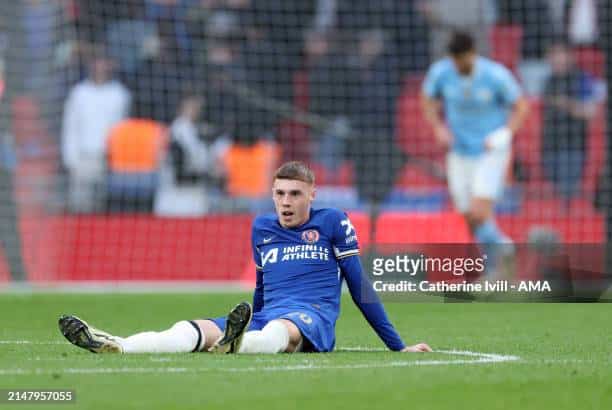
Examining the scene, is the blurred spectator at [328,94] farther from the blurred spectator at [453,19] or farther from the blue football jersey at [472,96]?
the blue football jersey at [472,96]

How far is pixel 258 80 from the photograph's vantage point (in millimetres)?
21203

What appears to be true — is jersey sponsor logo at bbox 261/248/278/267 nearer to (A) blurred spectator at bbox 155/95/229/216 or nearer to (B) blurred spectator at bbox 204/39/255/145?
(A) blurred spectator at bbox 155/95/229/216

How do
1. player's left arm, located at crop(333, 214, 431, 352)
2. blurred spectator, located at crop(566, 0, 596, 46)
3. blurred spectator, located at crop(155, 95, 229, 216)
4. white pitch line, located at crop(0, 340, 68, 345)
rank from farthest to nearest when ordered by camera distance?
blurred spectator, located at crop(566, 0, 596, 46) < blurred spectator, located at crop(155, 95, 229, 216) < white pitch line, located at crop(0, 340, 68, 345) < player's left arm, located at crop(333, 214, 431, 352)

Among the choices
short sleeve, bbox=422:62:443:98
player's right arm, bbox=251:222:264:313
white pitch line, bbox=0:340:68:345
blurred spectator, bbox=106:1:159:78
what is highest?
blurred spectator, bbox=106:1:159:78

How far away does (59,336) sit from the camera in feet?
31.1

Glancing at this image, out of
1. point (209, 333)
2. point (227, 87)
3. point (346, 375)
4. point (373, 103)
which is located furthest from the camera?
point (373, 103)

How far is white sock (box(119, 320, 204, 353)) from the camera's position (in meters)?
7.53

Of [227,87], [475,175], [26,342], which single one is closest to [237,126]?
[227,87]

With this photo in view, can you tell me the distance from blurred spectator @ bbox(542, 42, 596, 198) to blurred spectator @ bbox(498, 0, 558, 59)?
49.0 inches

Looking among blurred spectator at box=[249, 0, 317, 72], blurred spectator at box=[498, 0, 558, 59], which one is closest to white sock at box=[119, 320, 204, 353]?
blurred spectator at box=[249, 0, 317, 72]

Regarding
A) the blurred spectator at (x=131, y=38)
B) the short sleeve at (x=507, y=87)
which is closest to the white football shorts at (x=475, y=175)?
the short sleeve at (x=507, y=87)

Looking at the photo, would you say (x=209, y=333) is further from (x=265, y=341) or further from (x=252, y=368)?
(x=252, y=368)

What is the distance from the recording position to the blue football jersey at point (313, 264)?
7.95 meters

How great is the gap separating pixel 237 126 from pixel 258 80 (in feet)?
2.83
